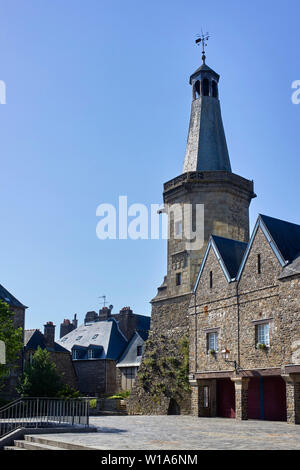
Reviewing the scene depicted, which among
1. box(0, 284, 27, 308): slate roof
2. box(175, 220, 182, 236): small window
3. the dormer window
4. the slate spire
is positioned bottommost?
the dormer window

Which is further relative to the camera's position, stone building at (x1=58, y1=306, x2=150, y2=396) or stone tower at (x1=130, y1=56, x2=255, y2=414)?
stone building at (x1=58, y1=306, x2=150, y2=396)

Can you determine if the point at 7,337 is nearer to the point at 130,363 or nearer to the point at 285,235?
the point at 285,235

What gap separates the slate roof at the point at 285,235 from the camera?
2481 centimetres

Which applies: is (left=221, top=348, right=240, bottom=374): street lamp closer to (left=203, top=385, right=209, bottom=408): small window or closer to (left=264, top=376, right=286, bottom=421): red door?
(left=264, top=376, right=286, bottom=421): red door

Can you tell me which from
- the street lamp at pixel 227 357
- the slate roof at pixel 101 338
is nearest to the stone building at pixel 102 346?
the slate roof at pixel 101 338

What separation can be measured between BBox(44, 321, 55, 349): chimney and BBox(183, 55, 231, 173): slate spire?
16.5 meters

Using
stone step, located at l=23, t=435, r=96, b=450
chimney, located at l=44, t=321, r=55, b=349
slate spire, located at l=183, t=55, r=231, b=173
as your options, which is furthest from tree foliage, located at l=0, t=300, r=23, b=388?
chimney, located at l=44, t=321, r=55, b=349

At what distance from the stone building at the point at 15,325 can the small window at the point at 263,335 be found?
19487 millimetres

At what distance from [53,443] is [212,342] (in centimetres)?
1500

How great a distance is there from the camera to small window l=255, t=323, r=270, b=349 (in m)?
24.6

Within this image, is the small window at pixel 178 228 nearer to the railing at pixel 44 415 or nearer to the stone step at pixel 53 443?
the railing at pixel 44 415

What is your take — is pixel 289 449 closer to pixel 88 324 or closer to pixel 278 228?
pixel 278 228
